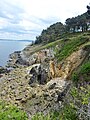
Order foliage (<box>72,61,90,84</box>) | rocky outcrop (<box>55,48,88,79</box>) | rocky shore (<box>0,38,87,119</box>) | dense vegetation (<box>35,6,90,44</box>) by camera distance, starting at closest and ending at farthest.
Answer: foliage (<box>72,61,90,84</box>), rocky shore (<box>0,38,87,119</box>), rocky outcrop (<box>55,48,88,79</box>), dense vegetation (<box>35,6,90,44</box>)

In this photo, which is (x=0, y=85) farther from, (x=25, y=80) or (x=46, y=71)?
(x=46, y=71)

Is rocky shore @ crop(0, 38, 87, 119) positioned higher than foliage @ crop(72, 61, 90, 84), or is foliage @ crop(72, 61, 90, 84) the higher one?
foliage @ crop(72, 61, 90, 84)

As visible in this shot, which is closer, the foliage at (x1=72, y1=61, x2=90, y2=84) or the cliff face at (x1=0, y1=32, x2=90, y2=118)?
the foliage at (x1=72, y1=61, x2=90, y2=84)

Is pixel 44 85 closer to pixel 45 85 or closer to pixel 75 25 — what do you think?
pixel 45 85

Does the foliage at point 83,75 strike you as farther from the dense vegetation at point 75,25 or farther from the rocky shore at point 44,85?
the dense vegetation at point 75,25

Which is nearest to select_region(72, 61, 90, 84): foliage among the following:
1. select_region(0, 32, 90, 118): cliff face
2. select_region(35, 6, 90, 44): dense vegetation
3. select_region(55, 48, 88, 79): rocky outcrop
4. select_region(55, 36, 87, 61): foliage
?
select_region(0, 32, 90, 118): cliff face

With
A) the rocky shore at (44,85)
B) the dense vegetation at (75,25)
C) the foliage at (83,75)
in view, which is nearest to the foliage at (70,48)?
the rocky shore at (44,85)

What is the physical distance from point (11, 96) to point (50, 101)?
359 inches

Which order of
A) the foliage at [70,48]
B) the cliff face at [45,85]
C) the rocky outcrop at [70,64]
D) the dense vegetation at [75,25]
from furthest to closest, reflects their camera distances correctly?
the dense vegetation at [75,25], the foliage at [70,48], the rocky outcrop at [70,64], the cliff face at [45,85]

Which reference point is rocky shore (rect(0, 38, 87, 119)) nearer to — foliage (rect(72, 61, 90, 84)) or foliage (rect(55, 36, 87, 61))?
foliage (rect(72, 61, 90, 84))

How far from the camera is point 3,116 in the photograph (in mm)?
15992

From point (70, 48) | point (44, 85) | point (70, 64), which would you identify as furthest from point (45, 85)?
point (70, 48)

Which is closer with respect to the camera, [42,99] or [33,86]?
[42,99]

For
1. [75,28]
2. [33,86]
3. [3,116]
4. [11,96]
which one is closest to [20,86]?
[33,86]
